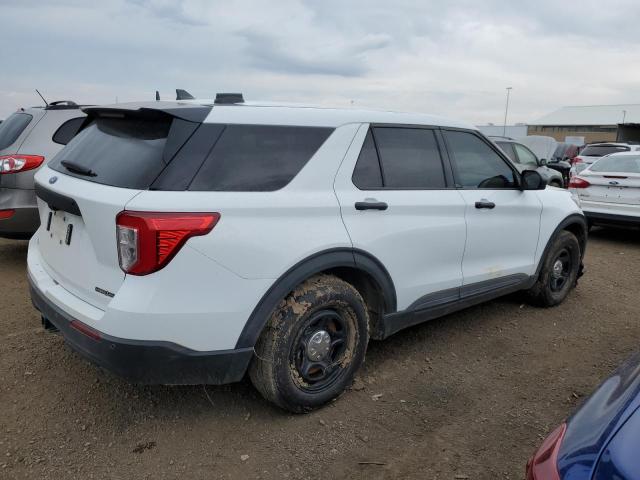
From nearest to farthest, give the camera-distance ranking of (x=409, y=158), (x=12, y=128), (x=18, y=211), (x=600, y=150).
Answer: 1. (x=409, y=158)
2. (x=18, y=211)
3. (x=12, y=128)
4. (x=600, y=150)

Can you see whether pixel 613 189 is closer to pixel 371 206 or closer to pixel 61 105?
pixel 371 206

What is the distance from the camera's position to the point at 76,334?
2.59 m

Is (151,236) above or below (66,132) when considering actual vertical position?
below

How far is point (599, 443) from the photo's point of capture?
1535mm

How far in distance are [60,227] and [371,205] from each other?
5.71 ft

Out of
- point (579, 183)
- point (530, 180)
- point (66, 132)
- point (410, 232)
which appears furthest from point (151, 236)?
point (579, 183)

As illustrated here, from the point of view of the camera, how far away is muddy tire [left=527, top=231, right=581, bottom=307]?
189 inches

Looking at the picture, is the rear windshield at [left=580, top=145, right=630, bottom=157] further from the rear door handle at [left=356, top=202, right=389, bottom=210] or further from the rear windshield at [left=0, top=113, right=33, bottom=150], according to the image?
the rear windshield at [left=0, top=113, right=33, bottom=150]

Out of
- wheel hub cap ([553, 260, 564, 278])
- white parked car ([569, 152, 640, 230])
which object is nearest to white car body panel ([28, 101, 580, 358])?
wheel hub cap ([553, 260, 564, 278])

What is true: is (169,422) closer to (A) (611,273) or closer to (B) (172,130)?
(B) (172,130)

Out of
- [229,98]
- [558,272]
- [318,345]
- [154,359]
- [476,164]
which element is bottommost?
[558,272]

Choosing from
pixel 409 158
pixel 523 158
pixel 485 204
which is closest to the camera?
pixel 409 158

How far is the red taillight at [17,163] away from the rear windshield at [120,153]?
8.39 ft

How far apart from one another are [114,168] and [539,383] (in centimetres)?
295
